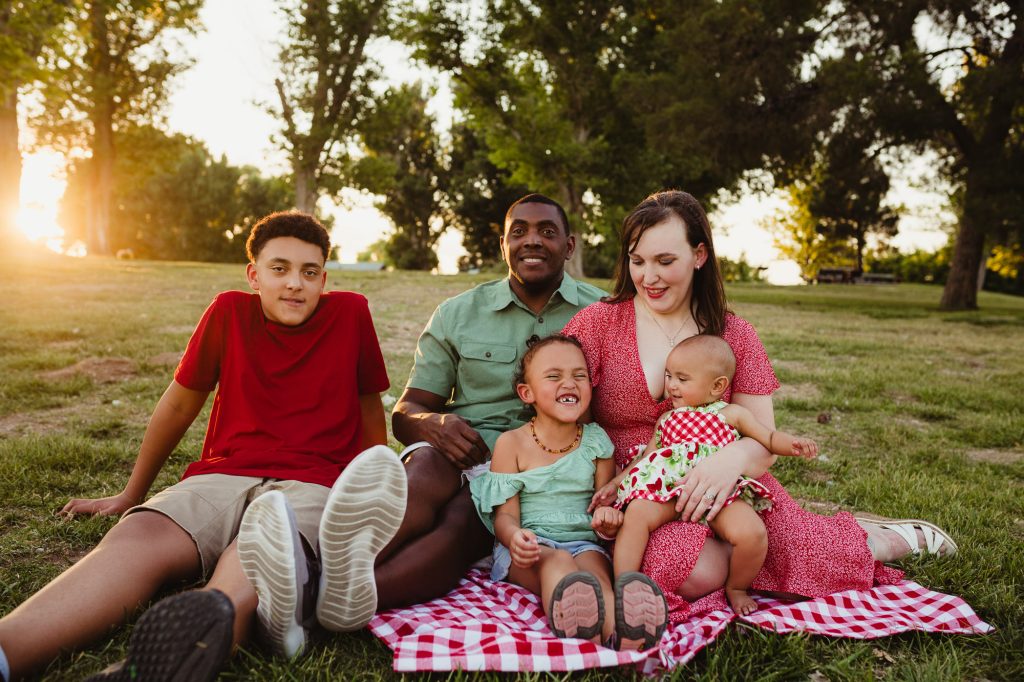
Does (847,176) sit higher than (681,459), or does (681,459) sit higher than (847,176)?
(847,176)

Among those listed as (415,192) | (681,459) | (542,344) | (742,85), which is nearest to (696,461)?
(681,459)

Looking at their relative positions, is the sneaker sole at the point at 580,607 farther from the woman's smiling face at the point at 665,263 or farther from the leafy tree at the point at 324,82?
the leafy tree at the point at 324,82

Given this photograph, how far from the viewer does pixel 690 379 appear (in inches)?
115

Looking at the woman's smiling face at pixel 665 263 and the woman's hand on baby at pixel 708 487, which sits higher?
the woman's smiling face at pixel 665 263

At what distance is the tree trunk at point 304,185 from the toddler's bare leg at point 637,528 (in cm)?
2749

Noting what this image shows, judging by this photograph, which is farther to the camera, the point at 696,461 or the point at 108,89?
the point at 108,89

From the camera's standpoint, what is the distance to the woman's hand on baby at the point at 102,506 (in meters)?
3.28

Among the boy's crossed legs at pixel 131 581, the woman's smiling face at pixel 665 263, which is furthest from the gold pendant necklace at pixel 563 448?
the boy's crossed legs at pixel 131 581

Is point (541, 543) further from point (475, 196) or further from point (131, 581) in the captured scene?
point (475, 196)

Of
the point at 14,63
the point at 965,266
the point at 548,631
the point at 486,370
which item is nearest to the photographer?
the point at 548,631

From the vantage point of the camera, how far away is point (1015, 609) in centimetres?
283

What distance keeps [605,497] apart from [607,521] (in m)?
0.15

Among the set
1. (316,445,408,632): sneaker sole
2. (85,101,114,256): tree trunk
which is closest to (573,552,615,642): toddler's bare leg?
(316,445,408,632): sneaker sole

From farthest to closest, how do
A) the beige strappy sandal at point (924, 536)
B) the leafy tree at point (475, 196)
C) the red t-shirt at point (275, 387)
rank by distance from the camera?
1. the leafy tree at point (475, 196)
2. the beige strappy sandal at point (924, 536)
3. the red t-shirt at point (275, 387)
